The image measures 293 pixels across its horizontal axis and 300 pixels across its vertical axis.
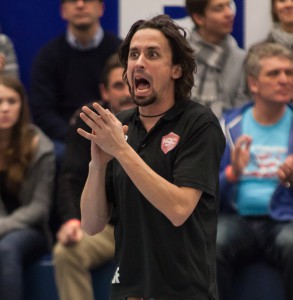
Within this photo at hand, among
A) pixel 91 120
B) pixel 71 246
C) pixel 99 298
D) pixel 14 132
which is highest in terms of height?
pixel 91 120

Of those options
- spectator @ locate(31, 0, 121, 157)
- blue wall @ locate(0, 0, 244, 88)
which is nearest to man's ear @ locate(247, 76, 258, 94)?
spectator @ locate(31, 0, 121, 157)

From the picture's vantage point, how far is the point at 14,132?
5098mm

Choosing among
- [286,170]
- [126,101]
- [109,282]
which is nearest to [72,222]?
[109,282]

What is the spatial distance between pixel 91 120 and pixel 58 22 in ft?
11.9

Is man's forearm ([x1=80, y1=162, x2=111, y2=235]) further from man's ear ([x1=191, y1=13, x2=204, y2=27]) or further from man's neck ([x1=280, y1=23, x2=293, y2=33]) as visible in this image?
man's neck ([x1=280, y1=23, x2=293, y2=33])

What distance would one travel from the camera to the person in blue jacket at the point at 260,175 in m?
4.62

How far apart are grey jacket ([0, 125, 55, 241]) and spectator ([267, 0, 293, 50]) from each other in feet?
5.29

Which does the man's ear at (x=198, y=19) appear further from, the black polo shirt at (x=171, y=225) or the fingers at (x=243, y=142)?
the black polo shirt at (x=171, y=225)

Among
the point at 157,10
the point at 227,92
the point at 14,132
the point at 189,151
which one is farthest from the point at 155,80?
the point at 157,10

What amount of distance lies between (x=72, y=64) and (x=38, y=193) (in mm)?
1191

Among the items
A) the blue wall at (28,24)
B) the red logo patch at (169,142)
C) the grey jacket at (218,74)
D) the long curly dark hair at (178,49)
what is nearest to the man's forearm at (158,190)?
the red logo patch at (169,142)

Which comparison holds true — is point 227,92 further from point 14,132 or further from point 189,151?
point 189,151

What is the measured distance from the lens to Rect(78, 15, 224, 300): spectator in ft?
9.31

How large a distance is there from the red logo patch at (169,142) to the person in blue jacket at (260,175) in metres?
1.55
